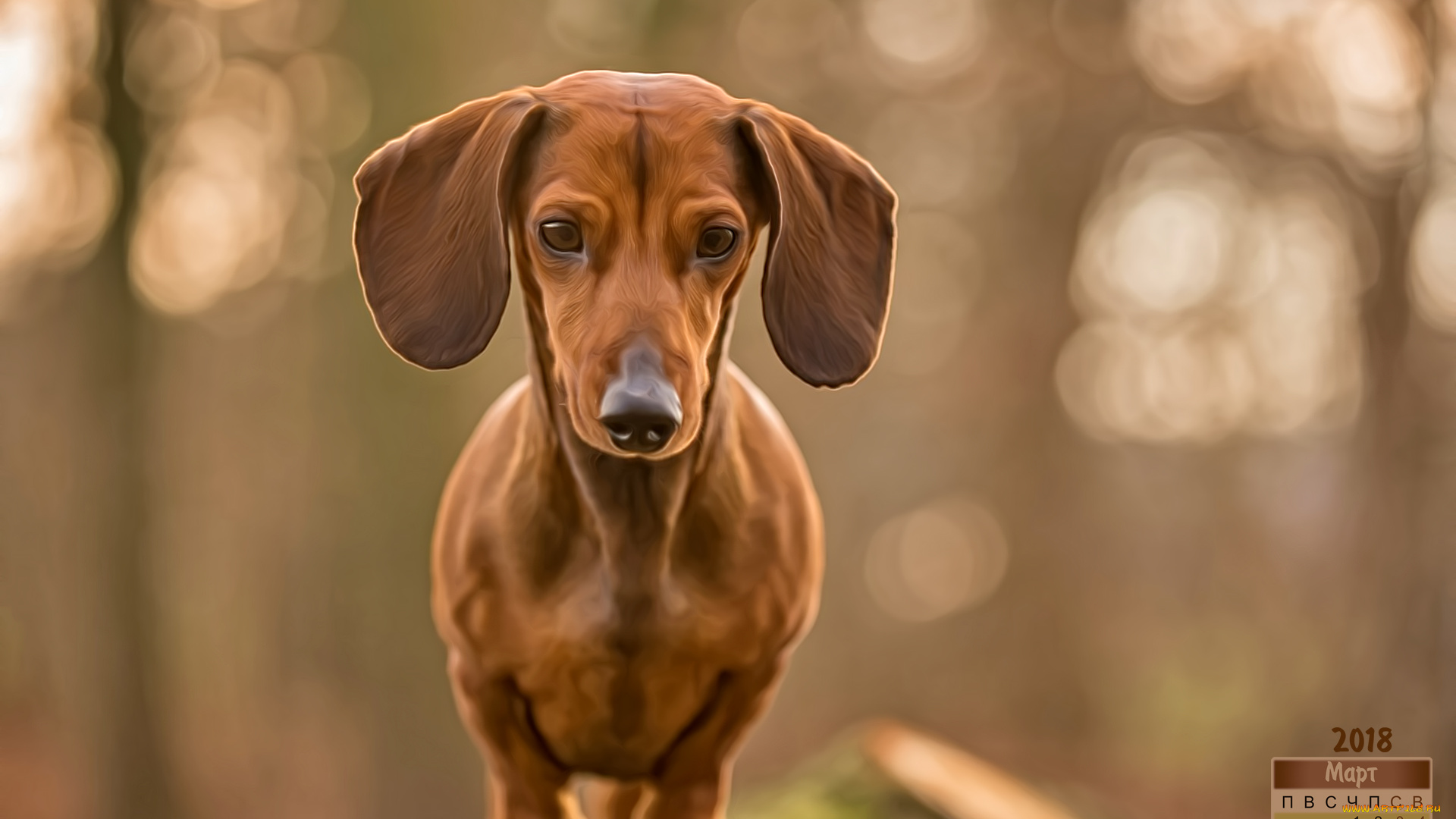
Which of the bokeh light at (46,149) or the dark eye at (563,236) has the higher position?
the bokeh light at (46,149)

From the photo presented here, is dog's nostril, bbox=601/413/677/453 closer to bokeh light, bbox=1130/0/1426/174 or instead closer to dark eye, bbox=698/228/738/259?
dark eye, bbox=698/228/738/259

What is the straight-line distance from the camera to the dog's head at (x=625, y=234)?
111 cm

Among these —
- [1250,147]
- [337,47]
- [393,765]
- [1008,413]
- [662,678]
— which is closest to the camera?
[662,678]

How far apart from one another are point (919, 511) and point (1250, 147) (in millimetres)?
1643

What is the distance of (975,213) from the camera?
12.4 ft

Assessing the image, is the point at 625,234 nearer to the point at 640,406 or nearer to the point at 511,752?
the point at 640,406

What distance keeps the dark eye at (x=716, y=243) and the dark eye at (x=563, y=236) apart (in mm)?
131

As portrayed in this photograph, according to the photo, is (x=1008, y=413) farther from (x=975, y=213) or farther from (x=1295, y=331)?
(x=1295, y=331)

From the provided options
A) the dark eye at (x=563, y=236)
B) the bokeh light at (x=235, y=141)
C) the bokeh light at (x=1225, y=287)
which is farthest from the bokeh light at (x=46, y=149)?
the bokeh light at (x=1225, y=287)

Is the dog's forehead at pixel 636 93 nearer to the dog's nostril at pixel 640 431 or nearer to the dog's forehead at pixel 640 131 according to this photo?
the dog's forehead at pixel 640 131

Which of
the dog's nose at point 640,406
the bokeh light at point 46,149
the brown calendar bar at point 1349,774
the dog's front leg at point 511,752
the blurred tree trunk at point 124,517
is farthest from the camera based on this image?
the blurred tree trunk at point 124,517

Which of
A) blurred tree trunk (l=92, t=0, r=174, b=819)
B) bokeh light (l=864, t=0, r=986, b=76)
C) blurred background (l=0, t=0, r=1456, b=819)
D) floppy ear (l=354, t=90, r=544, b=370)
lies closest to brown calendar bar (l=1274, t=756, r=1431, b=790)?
blurred background (l=0, t=0, r=1456, b=819)

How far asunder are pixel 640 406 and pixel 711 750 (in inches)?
23.3

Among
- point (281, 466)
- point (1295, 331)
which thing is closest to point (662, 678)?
point (281, 466)
